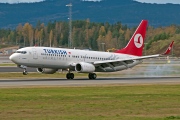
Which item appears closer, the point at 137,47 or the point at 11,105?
the point at 11,105

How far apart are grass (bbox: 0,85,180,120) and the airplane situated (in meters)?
16.4

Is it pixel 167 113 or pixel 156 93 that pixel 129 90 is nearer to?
pixel 156 93

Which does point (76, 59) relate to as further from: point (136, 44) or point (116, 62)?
point (136, 44)

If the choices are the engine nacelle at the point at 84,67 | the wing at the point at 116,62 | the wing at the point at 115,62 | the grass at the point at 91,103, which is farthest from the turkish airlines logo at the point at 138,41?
the grass at the point at 91,103

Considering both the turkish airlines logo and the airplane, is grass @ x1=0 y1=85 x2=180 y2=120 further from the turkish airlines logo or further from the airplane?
the turkish airlines logo

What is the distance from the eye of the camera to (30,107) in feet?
122

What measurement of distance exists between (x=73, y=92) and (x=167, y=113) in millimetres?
14859

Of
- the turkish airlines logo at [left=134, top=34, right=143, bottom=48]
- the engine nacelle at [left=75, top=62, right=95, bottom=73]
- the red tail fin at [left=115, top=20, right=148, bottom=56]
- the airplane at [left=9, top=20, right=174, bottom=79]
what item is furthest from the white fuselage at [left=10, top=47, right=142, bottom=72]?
the turkish airlines logo at [left=134, top=34, right=143, bottom=48]

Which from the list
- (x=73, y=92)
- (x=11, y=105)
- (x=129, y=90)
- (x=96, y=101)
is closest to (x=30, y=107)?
(x=11, y=105)

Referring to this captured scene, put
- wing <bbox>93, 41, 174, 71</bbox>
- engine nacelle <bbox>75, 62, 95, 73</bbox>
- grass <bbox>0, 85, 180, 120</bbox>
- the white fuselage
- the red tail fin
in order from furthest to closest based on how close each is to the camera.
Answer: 1. the red tail fin
2. wing <bbox>93, 41, 174, 71</bbox>
3. engine nacelle <bbox>75, 62, 95, 73</bbox>
4. the white fuselage
5. grass <bbox>0, 85, 180, 120</bbox>

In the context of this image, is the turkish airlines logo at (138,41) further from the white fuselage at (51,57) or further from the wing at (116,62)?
the white fuselage at (51,57)

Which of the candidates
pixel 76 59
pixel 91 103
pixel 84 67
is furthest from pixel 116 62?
pixel 91 103

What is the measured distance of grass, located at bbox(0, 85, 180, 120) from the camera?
109 feet

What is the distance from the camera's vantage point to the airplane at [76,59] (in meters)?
68.8
